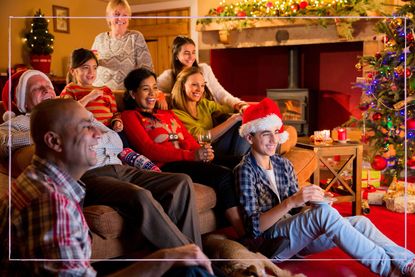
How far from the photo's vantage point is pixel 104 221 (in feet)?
6.34

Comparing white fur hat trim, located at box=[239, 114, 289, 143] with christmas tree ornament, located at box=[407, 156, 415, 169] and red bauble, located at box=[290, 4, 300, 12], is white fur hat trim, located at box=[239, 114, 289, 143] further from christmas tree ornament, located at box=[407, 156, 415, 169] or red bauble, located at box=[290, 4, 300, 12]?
red bauble, located at box=[290, 4, 300, 12]

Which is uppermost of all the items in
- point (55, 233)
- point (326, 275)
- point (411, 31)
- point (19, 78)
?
point (411, 31)

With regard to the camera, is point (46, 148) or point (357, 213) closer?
point (46, 148)

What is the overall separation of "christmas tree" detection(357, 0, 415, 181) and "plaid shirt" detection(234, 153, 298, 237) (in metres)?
1.75

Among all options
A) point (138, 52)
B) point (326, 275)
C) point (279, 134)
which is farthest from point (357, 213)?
point (138, 52)

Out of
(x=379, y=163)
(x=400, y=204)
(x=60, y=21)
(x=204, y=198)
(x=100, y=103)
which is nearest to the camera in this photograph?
(x=204, y=198)

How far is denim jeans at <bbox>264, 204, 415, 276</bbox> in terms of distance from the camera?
1.98 meters

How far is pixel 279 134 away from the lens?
2270mm

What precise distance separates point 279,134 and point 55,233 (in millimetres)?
1414

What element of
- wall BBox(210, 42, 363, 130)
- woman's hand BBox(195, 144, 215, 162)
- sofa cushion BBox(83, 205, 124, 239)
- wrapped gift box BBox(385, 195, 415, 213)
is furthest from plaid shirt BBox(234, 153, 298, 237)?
wall BBox(210, 42, 363, 130)

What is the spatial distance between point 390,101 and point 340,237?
2252 mm

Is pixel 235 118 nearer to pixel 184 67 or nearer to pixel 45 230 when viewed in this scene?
pixel 184 67

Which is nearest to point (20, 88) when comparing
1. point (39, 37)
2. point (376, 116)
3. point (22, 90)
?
point (22, 90)

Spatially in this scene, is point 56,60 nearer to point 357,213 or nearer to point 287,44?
point 287,44
